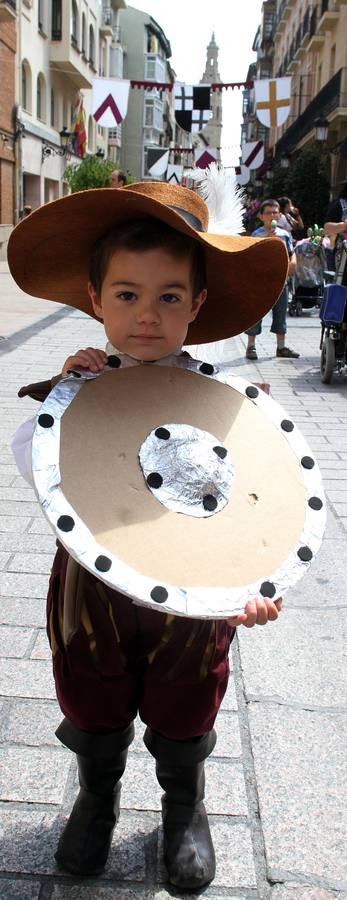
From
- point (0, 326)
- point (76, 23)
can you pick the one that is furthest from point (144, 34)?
point (0, 326)

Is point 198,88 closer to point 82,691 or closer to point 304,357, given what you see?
point 304,357

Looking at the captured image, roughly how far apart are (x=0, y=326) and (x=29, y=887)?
9315 millimetres

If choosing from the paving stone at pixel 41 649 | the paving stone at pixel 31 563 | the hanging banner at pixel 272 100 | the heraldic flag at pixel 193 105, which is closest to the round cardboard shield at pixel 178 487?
the paving stone at pixel 41 649

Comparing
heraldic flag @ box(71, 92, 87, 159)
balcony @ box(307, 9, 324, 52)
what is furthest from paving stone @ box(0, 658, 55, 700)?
heraldic flag @ box(71, 92, 87, 159)

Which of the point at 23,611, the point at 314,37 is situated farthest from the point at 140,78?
the point at 23,611

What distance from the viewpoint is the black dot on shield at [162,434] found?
1.50 m

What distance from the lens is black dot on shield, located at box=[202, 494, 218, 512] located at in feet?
4.75

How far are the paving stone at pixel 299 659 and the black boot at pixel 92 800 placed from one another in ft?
2.27

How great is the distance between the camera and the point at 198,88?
15.2 metres

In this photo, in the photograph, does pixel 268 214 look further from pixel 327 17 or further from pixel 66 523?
pixel 327 17

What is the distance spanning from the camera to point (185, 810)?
5.80 feet

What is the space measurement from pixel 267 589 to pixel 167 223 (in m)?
0.73

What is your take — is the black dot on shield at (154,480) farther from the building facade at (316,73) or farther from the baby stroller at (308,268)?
the building facade at (316,73)

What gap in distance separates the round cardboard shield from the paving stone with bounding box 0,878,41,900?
780 millimetres
